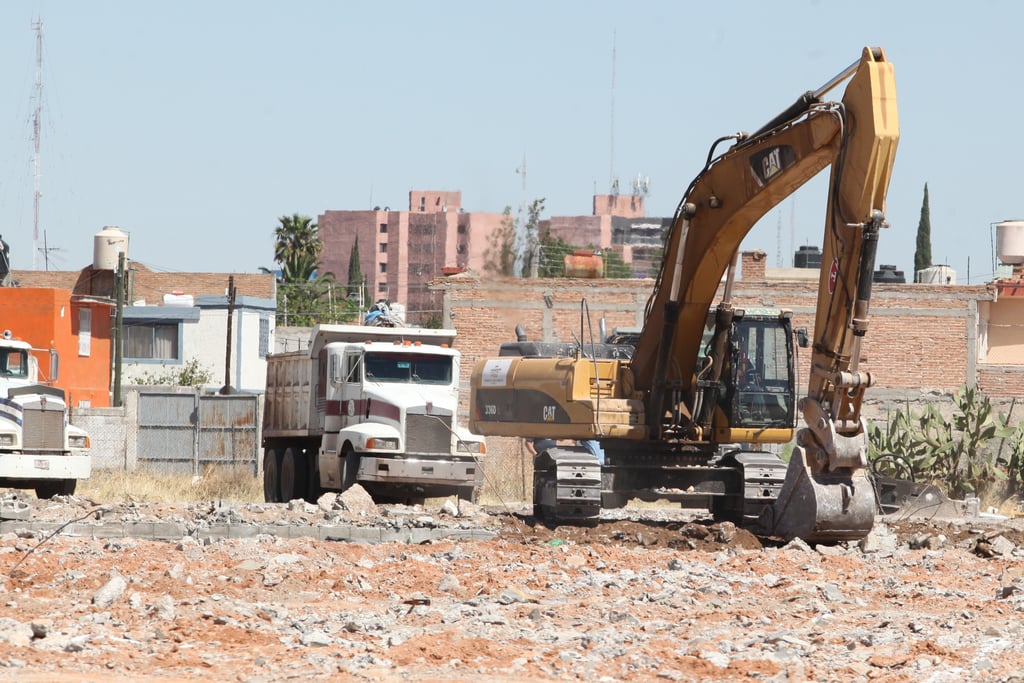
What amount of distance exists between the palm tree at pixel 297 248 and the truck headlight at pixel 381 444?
248 feet

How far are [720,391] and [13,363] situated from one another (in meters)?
13.2

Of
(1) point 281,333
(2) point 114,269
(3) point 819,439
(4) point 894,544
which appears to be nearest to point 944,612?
(3) point 819,439

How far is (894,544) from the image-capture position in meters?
19.0

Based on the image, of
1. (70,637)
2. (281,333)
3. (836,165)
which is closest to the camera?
(70,637)

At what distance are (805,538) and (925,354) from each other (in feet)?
96.9

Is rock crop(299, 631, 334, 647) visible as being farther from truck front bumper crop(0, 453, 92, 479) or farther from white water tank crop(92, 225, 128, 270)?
white water tank crop(92, 225, 128, 270)

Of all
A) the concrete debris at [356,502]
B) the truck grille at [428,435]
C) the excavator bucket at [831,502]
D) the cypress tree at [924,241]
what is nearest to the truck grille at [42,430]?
the concrete debris at [356,502]

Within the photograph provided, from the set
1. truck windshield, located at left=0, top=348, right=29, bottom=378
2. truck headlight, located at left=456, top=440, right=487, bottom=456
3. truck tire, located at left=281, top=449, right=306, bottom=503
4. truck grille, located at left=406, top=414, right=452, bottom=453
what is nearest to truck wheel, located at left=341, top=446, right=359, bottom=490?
truck grille, located at left=406, top=414, right=452, bottom=453

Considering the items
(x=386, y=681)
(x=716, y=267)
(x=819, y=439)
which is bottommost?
(x=386, y=681)

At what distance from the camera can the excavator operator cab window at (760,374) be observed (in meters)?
19.9

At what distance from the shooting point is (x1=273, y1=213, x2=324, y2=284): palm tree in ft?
330

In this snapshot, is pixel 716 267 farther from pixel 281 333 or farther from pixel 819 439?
pixel 281 333

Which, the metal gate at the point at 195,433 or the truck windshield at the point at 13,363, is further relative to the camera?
A: the metal gate at the point at 195,433

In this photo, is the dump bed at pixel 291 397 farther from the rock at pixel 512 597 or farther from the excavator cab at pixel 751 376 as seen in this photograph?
the rock at pixel 512 597
